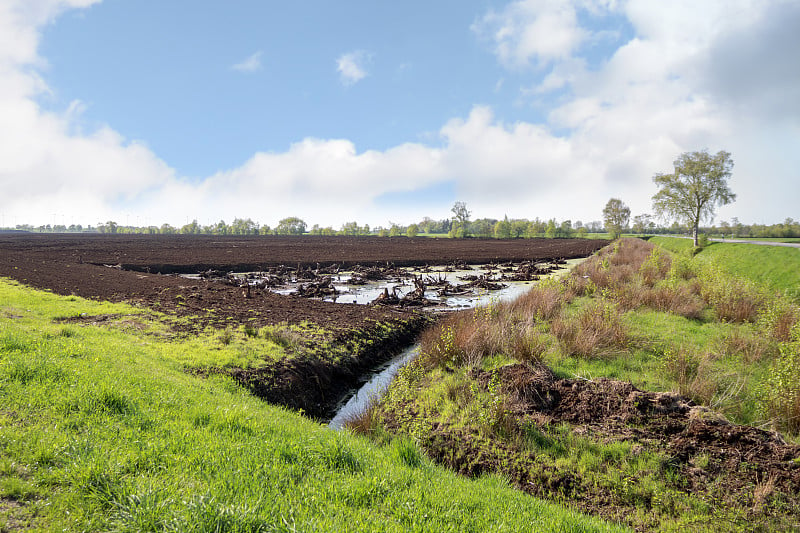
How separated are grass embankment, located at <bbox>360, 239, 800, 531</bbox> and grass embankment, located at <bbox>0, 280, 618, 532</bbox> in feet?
4.03

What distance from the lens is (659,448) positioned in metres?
6.39

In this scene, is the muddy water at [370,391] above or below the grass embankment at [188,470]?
below

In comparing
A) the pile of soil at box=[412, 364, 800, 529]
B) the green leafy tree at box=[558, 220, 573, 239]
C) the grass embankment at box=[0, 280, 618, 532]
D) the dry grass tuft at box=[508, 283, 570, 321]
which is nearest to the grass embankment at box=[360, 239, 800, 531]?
the pile of soil at box=[412, 364, 800, 529]

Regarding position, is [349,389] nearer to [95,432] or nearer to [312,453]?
[312,453]

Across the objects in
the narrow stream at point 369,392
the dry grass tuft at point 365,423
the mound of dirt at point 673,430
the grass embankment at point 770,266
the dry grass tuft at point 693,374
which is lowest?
the narrow stream at point 369,392

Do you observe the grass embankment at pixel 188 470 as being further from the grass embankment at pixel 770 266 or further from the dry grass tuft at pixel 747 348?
the grass embankment at pixel 770 266

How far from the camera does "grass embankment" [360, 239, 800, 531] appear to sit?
553cm

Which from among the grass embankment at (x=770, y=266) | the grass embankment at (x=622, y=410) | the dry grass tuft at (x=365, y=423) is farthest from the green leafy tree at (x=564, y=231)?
the dry grass tuft at (x=365, y=423)

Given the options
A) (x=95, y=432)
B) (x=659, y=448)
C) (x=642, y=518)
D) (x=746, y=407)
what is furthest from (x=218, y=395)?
(x=746, y=407)

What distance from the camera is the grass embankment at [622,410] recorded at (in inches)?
218

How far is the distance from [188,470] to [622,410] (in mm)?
7690

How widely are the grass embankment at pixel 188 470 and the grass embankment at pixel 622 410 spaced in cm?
123

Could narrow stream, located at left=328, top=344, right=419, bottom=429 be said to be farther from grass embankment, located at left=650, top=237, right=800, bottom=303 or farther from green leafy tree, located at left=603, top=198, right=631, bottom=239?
green leafy tree, located at left=603, top=198, right=631, bottom=239

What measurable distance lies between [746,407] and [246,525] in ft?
31.2
